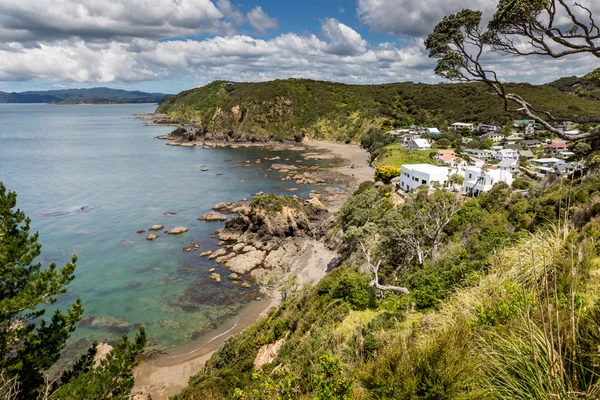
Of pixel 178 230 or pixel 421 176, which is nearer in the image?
pixel 421 176

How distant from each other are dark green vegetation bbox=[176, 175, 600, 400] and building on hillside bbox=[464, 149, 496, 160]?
32516 mm

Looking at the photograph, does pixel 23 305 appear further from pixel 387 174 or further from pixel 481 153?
pixel 481 153

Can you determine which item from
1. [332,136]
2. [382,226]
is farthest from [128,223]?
[332,136]

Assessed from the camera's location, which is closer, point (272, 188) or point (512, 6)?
point (512, 6)

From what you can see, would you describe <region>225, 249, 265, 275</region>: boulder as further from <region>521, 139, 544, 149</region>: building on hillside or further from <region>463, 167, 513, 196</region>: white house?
<region>521, 139, 544, 149</region>: building on hillside

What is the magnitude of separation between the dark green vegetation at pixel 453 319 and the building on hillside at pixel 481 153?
3252 centimetres

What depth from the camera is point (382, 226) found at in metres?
30.0

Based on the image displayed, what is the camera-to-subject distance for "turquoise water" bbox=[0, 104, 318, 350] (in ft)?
92.2

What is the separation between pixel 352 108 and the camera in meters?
139

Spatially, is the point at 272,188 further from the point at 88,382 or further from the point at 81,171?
the point at 88,382

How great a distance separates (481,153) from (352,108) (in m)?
79.7

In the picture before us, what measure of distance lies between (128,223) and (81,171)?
3844cm

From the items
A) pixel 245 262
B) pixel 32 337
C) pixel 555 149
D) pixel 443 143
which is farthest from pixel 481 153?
pixel 32 337

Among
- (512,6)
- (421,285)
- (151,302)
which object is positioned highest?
(512,6)
